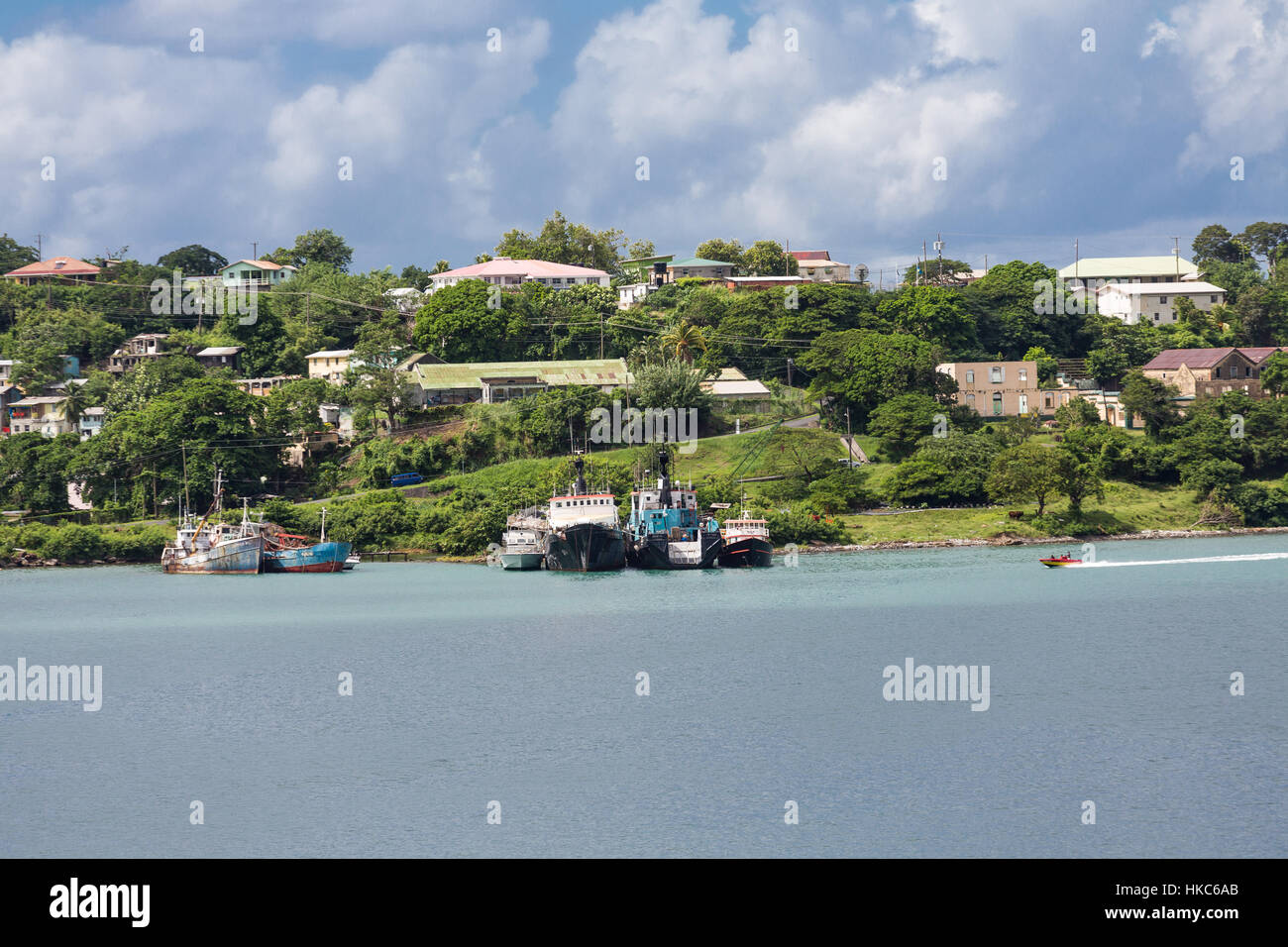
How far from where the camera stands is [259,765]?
31.3 m

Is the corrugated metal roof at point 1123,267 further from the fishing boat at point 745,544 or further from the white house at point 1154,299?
the fishing boat at point 745,544

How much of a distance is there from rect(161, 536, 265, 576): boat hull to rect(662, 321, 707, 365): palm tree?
30.7 metres

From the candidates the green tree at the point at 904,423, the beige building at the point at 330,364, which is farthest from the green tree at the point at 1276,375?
the beige building at the point at 330,364

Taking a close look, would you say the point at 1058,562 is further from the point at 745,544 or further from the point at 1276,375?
the point at 1276,375

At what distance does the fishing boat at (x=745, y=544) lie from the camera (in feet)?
223

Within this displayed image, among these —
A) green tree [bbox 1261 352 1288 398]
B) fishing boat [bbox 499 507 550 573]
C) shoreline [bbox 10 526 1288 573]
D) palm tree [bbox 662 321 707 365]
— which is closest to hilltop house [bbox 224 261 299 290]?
palm tree [bbox 662 321 707 365]

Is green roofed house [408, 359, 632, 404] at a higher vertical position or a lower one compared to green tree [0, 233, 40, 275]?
lower

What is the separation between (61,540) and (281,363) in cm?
3050

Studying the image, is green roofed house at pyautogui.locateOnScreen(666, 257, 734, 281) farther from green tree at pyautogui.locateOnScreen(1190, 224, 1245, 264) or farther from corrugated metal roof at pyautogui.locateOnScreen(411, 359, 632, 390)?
green tree at pyautogui.locateOnScreen(1190, 224, 1245, 264)

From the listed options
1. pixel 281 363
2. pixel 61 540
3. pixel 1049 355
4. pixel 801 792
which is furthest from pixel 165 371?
pixel 801 792

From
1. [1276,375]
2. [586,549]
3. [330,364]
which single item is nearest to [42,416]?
[330,364]

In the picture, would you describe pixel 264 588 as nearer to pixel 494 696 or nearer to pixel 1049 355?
pixel 494 696

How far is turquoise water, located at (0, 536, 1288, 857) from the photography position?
86.9 feet

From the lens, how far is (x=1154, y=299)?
110875mm
